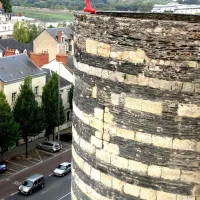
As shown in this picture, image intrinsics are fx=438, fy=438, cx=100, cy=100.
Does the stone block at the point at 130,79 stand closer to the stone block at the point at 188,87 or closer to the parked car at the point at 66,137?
the stone block at the point at 188,87

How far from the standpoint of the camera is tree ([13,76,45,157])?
141ft

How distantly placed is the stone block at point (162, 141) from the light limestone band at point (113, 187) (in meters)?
1.05

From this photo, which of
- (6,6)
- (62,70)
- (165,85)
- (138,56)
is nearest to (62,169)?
(62,70)

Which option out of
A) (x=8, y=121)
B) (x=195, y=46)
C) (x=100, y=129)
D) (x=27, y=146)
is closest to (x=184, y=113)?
(x=195, y=46)

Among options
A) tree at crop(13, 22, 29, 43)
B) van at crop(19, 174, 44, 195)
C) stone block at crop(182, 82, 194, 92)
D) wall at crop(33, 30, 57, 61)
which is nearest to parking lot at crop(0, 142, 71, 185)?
van at crop(19, 174, 44, 195)

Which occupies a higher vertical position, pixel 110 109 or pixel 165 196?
pixel 110 109

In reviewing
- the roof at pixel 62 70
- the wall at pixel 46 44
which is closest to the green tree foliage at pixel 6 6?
the wall at pixel 46 44

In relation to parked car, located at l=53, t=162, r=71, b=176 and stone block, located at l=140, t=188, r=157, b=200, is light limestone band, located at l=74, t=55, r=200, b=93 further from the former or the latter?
parked car, located at l=53, t=162, r=71, b=176

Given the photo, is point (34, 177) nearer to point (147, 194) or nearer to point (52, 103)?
point (52, 103)

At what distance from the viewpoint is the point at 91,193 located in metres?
10.9

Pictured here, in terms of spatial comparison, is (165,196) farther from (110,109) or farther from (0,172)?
(0,172)

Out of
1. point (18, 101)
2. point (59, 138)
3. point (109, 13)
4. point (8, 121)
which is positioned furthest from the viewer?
point (59, 138)

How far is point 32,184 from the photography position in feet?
123

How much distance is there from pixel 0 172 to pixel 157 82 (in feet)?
113
